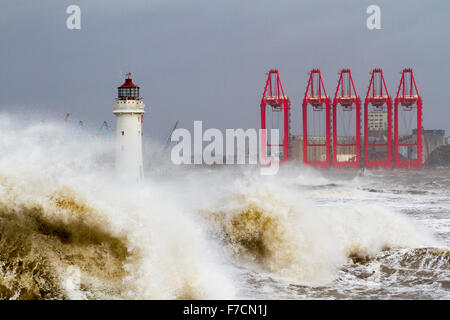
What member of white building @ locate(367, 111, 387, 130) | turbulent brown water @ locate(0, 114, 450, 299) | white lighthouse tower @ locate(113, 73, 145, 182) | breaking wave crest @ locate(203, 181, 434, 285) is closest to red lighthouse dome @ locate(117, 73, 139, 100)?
white lighthouse tower @ locate(113, 73, 145, 182)

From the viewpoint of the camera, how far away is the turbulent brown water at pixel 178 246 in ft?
22.9

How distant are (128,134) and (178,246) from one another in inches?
562

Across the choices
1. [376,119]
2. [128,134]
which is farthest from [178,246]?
[376,119]

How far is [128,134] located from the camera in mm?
21766

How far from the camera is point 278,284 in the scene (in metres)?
8.85

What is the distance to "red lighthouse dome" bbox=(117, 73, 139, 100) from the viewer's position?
71.9 feet

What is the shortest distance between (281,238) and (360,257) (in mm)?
1809

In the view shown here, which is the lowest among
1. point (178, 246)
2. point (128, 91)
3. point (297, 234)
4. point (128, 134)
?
point (297, 234)

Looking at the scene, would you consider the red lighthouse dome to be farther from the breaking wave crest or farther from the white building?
the white building

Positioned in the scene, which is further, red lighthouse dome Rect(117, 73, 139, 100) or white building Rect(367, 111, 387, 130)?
white building Rect(367, 111, 387, 130)

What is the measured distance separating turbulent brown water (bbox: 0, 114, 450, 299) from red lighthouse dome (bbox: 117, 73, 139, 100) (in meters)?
9.43

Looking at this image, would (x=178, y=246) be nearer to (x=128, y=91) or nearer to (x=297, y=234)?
(x=297, y=234)

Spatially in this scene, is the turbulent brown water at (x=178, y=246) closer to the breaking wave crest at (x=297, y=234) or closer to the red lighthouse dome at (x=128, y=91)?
the breaking wave crest at (x=297, y=234)
